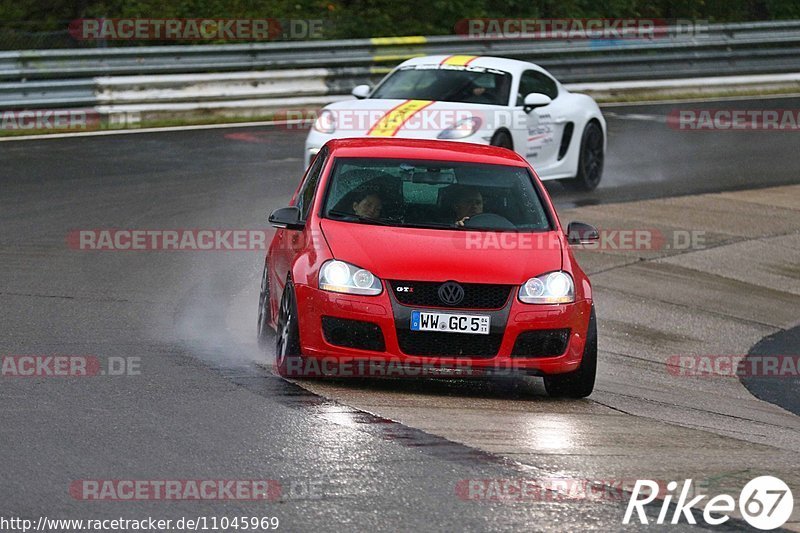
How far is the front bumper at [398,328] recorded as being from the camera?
26.7 ft

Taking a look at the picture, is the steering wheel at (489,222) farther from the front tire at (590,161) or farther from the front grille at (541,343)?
the front tire at (590,161)

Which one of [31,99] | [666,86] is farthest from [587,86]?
[31,99]

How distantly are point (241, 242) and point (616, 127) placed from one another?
10136 millimetres

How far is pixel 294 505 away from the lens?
5922mm

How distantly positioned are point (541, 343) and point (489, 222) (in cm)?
103

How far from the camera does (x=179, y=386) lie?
8148 mm

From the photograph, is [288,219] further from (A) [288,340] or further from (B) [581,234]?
(B) [581,234]

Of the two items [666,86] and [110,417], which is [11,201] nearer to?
[110,417]

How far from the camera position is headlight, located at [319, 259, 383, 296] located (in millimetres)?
8180

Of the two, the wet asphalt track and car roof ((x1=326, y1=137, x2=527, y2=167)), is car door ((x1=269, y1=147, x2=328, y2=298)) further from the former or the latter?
the wet asphalt track

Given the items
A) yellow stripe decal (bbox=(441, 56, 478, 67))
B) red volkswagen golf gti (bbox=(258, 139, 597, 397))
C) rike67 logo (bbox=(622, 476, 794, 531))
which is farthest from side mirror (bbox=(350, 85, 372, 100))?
rike67 logo (bbox=(622, 476, 794, 531))

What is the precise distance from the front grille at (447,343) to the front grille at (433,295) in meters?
0.16

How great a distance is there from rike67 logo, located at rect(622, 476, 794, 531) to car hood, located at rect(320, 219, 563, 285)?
2.09 meters

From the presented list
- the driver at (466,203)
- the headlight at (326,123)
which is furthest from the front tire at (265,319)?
the headlight at (326,123)
